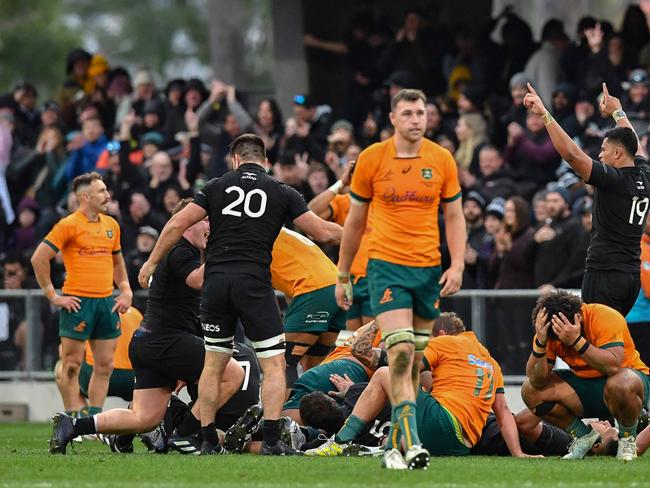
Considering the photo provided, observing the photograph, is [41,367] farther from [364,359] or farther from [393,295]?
[393,295]

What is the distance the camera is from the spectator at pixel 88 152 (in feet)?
79.6

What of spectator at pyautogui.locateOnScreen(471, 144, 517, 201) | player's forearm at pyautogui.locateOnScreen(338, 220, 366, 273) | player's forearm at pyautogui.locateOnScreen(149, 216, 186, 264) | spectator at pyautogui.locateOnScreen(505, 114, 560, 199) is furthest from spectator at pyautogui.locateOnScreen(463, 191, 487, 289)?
player's forearm at pyautogui.locateOnScreen(338, 220, 366, 273)

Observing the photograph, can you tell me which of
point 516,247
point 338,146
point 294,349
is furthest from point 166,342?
point 338,146

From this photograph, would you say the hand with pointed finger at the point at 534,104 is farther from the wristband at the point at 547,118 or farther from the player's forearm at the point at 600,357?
the player's forearm at the point at 600,357

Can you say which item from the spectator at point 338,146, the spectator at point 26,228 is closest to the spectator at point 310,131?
the spectator at point 338,146

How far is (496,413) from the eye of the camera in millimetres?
13117

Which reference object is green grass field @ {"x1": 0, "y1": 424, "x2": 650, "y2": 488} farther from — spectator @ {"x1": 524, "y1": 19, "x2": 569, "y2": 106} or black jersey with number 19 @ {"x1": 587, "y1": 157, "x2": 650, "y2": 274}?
spectator @ {"x1": 524, "y1": 19, "x2": 569, "y2": 106}

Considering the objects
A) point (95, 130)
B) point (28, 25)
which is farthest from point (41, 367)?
point (28, 25)

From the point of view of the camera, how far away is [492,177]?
20.0 metres

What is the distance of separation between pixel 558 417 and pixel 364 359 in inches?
69.0

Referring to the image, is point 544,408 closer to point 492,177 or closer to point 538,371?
point 538,371

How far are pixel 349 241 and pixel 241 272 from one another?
1.48m

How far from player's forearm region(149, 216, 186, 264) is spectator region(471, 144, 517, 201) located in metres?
7.20

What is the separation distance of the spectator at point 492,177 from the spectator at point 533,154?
171 millimetres
